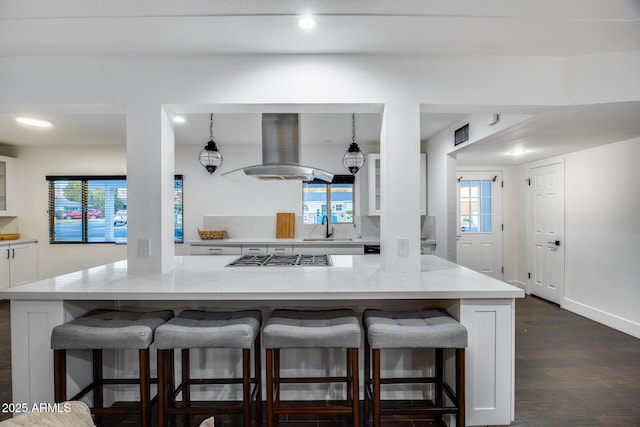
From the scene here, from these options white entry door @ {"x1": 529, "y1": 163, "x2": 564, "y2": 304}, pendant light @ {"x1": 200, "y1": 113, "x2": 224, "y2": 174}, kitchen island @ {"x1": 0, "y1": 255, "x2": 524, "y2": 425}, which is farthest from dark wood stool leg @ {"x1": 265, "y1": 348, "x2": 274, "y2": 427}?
white entry door @ {"x1": 529, "y1": 163, "x2": 564, "y2": 304}

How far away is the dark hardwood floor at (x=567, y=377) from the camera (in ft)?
6.99

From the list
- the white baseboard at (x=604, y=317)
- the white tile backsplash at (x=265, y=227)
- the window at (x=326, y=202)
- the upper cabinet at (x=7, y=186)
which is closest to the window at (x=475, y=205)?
the white tile backsplash at (x=265, y=227)

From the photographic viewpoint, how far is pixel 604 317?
3838 mm

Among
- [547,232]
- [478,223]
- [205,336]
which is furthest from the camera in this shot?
[478,223]

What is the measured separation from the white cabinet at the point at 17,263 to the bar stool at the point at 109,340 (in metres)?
4.05

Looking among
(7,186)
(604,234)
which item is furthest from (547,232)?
(7,186)

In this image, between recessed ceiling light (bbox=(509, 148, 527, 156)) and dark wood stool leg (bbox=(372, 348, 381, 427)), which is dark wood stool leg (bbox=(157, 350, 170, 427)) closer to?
dark wood stool leg (bbox=(372, 348, 381, 427))

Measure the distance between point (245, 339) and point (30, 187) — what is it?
5585 mm

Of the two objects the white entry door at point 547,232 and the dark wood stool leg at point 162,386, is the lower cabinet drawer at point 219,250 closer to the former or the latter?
the dark wood stool leg at point 162,386

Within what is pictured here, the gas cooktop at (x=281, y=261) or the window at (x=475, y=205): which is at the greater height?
the window at (x=475, y=205)

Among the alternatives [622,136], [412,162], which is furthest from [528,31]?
[622,136]

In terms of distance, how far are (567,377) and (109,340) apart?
3183 mm

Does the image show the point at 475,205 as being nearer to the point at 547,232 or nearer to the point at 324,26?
the point at 547,232

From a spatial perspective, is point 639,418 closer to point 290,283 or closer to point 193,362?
point 290,283
